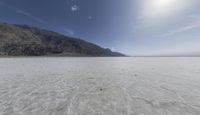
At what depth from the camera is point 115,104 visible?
14.9 ft

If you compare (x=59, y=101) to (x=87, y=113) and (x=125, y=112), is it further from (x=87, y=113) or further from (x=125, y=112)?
(x=125, y=112)

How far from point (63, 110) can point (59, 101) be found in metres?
0.87

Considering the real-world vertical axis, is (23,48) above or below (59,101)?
above

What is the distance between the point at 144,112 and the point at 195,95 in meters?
3.68

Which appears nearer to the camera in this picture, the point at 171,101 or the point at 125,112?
the point at 125,112

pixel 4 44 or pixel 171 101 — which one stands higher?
pixel 4 44

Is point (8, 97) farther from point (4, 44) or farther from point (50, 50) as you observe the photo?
point (50, 50)

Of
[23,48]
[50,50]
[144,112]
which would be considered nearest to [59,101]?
[144,112]

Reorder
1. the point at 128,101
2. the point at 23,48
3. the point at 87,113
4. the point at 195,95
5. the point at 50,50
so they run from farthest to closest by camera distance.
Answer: the point at 50,50 < the point at 23,48 < the point at 195,95 < the point at 128,101 < the point at 87,113

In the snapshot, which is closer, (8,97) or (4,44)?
(8,97)

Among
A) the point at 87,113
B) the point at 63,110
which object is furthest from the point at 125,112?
the point at 63,110

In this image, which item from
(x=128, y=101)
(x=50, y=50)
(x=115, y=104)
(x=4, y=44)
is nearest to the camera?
(x=115, y=104)

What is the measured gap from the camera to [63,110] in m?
3.96

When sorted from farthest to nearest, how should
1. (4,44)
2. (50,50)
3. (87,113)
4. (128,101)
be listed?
(50,50) < (4,44) < (128,101) < (87,113)
